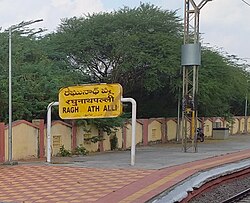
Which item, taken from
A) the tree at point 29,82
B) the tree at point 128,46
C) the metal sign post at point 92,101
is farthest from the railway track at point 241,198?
the tree at point 128,46

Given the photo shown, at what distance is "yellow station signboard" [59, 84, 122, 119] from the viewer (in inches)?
635

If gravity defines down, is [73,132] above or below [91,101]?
below

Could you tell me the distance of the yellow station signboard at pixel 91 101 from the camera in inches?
635

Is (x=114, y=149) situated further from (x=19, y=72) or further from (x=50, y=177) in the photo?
(x=50, y=177)

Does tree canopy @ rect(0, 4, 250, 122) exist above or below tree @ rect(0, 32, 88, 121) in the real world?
above

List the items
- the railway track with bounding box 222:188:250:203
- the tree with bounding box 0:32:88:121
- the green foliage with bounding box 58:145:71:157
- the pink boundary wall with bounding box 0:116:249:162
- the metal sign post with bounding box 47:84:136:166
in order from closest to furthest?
1. the railway track with bounding box 222:188:250:203
2. the metal sign post with bounding box 47:84:136:166
3. the pink boundary wall with bounding box 0:116:249:162
4. the tree with bounding box 0:32:88:121
5. the green foliage with bounding box 58:145:71:157

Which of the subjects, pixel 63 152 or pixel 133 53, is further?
pixel 133 53

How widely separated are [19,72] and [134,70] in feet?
29.8

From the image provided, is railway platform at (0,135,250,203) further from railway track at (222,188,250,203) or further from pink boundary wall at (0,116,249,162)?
pink boundary wall at (0,116,249,162)

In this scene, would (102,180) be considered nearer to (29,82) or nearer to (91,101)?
(91,101)

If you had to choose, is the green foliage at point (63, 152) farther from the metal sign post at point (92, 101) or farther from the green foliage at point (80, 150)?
the metal sign post at point (92, 101)

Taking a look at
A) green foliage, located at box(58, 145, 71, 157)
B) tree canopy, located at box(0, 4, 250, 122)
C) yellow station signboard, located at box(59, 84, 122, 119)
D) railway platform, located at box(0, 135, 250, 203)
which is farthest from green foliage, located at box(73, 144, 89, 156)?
tree canopy, located at box(0, 4, 250, 122)

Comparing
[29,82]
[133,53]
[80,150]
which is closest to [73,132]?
[80,150]

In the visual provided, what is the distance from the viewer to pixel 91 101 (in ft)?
54.3
